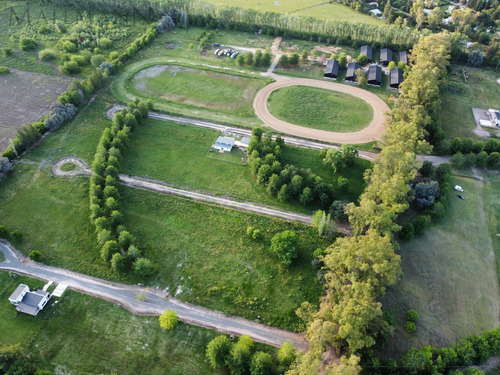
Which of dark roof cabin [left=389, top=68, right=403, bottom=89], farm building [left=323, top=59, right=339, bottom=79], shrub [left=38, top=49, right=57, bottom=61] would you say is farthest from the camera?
shrub [left=38, top=49, right=57, bottom=61]

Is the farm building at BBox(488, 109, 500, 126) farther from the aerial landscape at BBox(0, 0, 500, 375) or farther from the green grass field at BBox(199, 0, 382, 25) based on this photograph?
the green grass field at BBox(199, 0, 382, 25)

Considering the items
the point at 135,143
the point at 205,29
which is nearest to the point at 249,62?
the point at 205,29

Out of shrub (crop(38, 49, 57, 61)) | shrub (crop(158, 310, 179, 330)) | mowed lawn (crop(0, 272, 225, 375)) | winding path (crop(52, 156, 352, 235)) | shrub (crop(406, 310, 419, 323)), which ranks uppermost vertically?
shrub (crop(38, 49, 57, 61))

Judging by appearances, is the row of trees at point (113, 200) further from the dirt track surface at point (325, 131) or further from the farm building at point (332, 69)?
the farm building at point (332, 69)

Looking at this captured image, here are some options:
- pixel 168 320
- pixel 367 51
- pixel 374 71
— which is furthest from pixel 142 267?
pixel 367 51

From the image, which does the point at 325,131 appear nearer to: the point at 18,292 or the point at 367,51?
the point at 367,51

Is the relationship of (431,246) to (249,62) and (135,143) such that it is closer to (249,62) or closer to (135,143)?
(135,143)

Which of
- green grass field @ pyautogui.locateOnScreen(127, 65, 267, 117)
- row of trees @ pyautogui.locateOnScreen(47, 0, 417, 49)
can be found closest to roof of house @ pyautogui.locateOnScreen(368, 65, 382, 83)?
row of trees @ pyautogui.locateOnScreen(47, 0, 417, 49)
